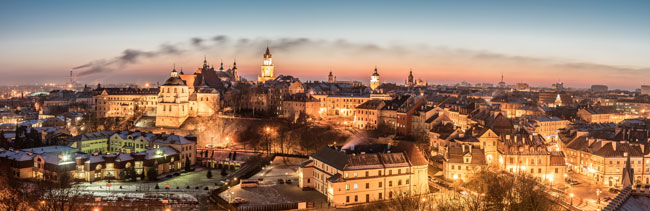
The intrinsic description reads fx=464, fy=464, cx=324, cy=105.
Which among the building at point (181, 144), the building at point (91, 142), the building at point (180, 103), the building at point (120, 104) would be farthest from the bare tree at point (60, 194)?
the building at point (120, 104)

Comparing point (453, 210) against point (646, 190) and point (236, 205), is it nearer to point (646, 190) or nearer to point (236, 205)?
point (646, 190)

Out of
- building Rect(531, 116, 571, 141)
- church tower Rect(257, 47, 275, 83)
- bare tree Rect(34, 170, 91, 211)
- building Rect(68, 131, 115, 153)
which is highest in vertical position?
church tower Rect(257, 47, 275, 83)

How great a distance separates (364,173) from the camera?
40031 mm

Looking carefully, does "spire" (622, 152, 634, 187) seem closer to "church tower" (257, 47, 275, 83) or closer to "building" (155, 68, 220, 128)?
"building" (155, 68, 220, 128)

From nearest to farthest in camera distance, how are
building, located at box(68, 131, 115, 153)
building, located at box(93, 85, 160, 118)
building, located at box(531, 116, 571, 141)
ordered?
building, located at box(68, 131, 115, 153) → building, located at box(531, 116, 571, 141) → building, located at box(93, 85, 160, 118)

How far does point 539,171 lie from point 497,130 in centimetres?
751

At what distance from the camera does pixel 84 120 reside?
90.3 m

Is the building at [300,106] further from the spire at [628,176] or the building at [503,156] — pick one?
the spire at [628,176]

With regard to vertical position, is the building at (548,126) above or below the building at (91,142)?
above

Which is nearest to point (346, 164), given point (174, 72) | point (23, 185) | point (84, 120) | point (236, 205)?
point (236, 205)

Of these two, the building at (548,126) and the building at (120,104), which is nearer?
the building at (548,126)

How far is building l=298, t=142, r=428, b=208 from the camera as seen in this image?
39.2 metres

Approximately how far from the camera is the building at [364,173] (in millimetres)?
39188

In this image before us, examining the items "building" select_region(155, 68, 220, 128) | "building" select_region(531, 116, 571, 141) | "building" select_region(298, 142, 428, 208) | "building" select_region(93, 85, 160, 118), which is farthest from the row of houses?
"building" select_region(531, 116, 571, 141)
